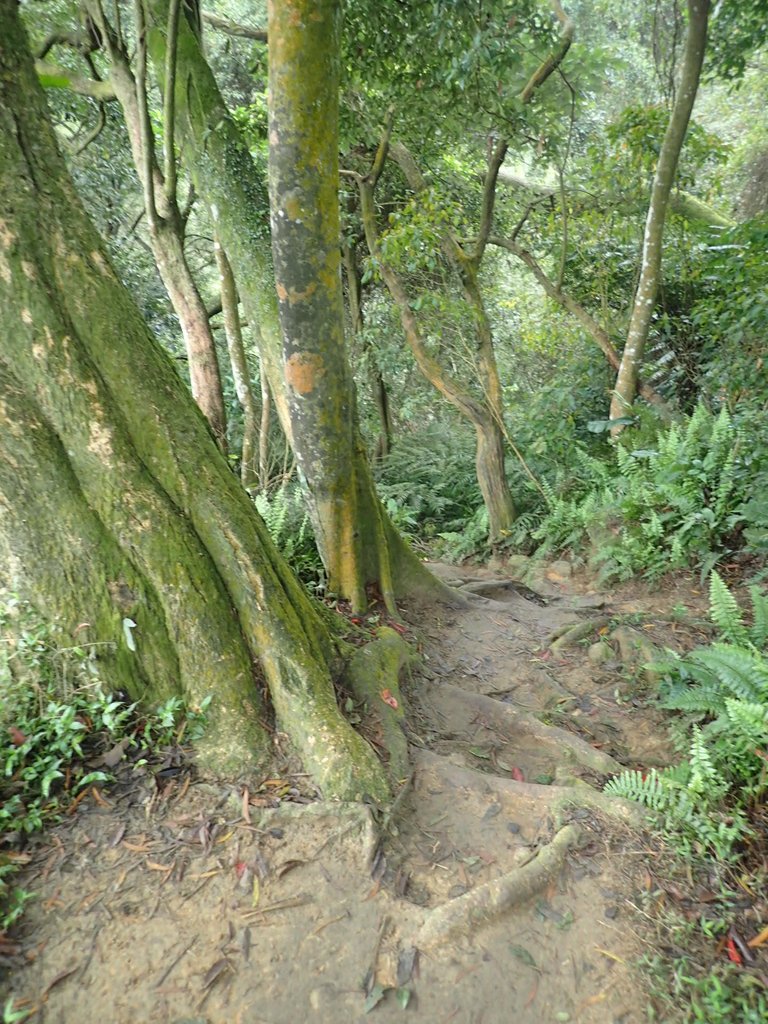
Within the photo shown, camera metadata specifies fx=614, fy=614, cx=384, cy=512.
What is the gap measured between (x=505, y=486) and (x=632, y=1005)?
6942 mm

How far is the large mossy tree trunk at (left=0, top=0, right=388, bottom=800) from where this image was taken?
8.89 feet

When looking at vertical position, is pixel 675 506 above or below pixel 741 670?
above

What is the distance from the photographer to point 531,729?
3762mm

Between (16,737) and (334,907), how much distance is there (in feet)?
4.71

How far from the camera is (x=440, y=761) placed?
3248mm

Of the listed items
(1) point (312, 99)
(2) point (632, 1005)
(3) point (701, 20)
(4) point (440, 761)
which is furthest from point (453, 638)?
(3) point (701, 20)

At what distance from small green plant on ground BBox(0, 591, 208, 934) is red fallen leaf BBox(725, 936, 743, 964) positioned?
225 cm

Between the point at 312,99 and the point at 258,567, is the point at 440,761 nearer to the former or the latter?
the point at 258,567

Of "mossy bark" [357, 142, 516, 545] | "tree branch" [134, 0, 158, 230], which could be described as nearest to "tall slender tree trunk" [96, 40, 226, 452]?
"tree branch" [134, 0, 158, 230]

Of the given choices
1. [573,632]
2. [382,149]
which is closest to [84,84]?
[382,149]

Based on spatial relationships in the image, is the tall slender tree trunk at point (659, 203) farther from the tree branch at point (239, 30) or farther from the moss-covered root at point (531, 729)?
the moss-covered root at point (531, 729)

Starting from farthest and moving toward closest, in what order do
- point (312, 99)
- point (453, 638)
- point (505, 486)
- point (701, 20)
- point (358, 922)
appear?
point (505, 486) → point (701, 20) → point (453, 638) → point (312, 99) → point (358, 922)

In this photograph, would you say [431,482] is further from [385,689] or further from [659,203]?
[385,689]

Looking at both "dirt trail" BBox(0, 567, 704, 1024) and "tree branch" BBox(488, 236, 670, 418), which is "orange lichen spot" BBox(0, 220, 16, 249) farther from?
"tree branch" BBox(488, 236, 670, 418)
